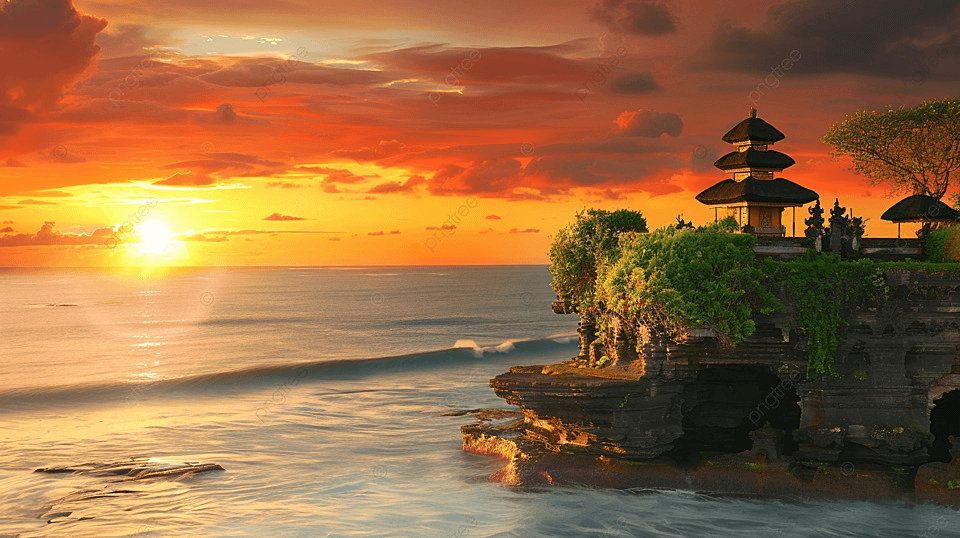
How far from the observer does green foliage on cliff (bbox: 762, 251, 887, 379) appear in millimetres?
23141

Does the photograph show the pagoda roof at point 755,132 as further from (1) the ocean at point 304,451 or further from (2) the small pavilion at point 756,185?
(1) the ocean at point 304,451

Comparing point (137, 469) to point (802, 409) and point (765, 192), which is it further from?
point (765, 192)

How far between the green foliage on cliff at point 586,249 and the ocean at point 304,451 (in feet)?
26.0

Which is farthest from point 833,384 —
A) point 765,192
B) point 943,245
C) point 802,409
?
point 765,192

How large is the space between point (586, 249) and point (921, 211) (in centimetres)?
1505

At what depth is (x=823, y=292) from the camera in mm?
23391

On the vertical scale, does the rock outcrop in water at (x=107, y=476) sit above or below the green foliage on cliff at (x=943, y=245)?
below

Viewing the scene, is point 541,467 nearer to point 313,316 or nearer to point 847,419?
point 847,419

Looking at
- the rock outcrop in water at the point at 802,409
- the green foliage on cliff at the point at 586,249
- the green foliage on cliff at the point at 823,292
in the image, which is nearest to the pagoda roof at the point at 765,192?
the green foliage on cliff at the point at 586,249

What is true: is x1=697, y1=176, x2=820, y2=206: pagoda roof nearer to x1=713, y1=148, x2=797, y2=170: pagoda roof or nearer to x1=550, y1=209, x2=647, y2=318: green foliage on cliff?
x1=713, y1=148, x2=797, y2=170: pagoda roof

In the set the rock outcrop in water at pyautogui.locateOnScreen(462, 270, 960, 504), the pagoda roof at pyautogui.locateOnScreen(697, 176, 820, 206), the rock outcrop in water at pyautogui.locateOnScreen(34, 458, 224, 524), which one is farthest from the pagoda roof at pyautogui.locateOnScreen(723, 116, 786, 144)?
the rock outcrop in water at pyautogui.locateOnScreen(34, 458, 224, 524)

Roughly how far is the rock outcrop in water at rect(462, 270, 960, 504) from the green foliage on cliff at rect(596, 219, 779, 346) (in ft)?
2.37

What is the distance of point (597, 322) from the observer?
27531 millimetres

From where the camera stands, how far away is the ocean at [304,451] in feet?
68.6
